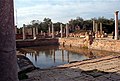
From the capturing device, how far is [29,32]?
126 ft

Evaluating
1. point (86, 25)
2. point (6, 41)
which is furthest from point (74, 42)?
point (6, 41)

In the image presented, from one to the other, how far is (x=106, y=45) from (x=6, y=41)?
18354mm

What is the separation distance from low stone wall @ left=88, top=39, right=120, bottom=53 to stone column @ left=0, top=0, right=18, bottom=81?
53.6ft

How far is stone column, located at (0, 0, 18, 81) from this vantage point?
57.9 inches

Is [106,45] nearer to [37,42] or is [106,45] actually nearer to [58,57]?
[58,57]

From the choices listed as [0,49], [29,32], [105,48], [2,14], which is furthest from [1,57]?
[29,32]

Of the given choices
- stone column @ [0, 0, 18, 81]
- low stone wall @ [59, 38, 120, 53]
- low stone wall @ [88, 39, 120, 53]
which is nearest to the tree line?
low stone wall @ [59, 38, 120, 53]

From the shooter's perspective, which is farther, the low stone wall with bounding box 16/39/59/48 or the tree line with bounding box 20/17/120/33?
the tree line with bounding box 20/17/120/33

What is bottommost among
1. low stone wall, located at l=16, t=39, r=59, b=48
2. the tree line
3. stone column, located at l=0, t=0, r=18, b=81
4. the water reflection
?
the water reflection

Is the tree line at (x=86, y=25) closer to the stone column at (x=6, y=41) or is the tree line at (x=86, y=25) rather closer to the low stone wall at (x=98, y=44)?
the low stone wall at (x=98, y=44)

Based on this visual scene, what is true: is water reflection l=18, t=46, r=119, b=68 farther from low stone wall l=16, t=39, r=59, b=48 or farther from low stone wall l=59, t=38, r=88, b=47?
low stone wall l=16, t=39, r=59, b=48

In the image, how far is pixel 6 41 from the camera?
149 cm

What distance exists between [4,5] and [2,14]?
68 mm

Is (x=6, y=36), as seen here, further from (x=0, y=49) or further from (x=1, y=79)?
(x=1, y=79)
